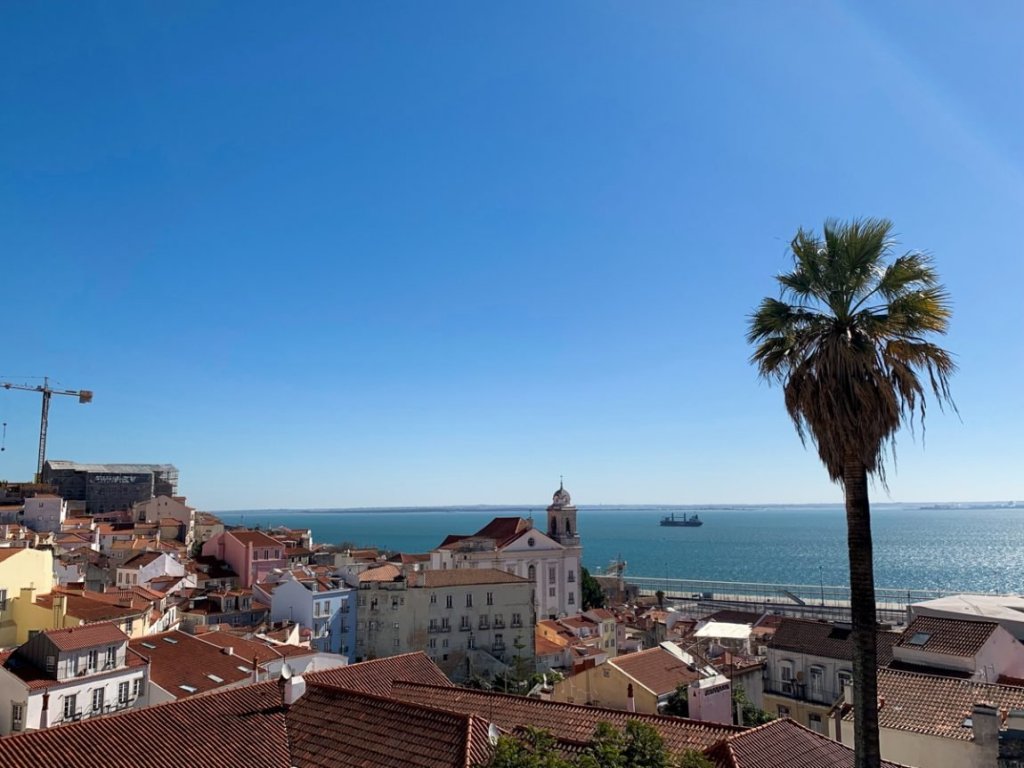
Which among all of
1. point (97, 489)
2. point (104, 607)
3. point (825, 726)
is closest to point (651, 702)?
point (825, 726)

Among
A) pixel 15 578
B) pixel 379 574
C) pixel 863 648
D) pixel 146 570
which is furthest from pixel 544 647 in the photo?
pixel 863 648

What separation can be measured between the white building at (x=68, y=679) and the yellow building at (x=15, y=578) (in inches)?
415

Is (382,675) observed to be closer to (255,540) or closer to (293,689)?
(293,689)

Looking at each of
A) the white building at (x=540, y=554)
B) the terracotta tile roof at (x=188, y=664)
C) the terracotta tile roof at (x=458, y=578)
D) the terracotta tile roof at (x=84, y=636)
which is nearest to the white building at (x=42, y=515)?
the white building at (x=540, y=554)

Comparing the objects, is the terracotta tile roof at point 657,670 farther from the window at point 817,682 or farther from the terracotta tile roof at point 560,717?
the terracotta tile roof at point 560,717

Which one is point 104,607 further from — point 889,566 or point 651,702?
point 889,566

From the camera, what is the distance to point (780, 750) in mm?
15602

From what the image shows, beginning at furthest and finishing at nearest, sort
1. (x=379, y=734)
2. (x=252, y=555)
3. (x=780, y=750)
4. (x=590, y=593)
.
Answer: (x=590, y=593)
(x=252, y=555)
(x=379, y=734)
(x=780, y=750)

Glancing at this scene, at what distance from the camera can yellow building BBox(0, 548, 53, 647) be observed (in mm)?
41188

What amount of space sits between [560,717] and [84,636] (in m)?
24.1

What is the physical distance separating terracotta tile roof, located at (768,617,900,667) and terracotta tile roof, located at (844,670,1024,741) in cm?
1026

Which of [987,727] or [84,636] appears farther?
[84,636]

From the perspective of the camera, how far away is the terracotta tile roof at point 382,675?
2172 centimetres

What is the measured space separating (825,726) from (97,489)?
476 feet
